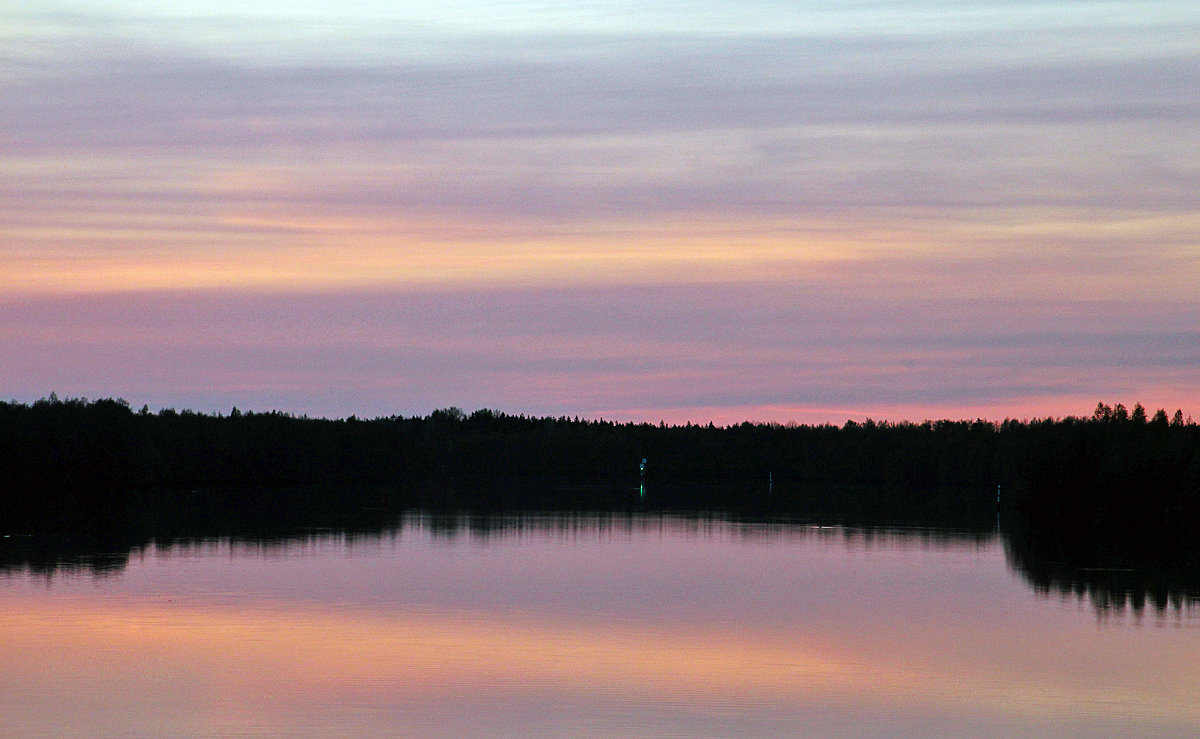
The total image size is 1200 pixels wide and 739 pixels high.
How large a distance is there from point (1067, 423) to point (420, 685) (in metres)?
80.3

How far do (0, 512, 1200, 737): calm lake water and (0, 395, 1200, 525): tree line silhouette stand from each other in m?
39.9

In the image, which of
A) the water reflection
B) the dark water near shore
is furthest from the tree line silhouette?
the dark water near shore

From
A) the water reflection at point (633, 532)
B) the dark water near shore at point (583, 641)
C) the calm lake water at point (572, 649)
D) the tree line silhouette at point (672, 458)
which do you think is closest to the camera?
the calm lake water at point (572, 649)

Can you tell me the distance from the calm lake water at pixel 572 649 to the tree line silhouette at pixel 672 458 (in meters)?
39.9

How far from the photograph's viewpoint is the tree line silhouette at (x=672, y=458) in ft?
267

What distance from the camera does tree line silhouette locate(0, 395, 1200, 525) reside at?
3206 inches

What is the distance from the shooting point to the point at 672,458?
191 m

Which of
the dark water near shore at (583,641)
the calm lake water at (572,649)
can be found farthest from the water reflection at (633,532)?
the calm lake water at (572,649)

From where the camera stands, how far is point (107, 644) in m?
25.0

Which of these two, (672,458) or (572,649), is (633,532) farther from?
(672,458)

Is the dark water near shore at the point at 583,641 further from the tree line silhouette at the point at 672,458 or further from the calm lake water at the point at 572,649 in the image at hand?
the tree line silhouette at the point at 672,458

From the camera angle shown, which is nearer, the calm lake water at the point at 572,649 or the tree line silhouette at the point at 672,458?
the calm lake water at the point at 572,649

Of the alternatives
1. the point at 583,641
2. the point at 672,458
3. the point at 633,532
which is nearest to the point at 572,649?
the point at 583,641

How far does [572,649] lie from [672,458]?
16615 cm
